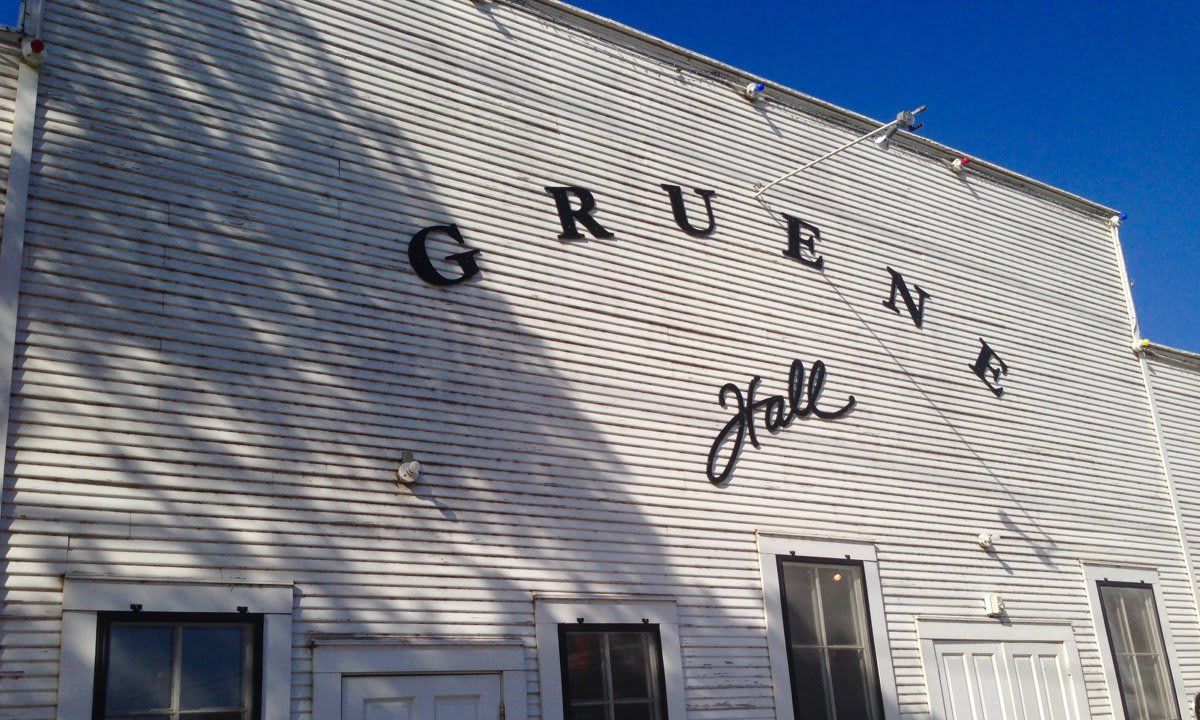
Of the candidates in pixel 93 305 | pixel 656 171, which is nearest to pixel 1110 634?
pixel 656 171

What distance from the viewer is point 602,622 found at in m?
8.97

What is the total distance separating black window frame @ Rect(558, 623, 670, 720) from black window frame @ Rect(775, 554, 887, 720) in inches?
55.8

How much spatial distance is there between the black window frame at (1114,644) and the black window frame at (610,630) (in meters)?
6.42

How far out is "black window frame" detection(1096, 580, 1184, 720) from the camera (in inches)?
501

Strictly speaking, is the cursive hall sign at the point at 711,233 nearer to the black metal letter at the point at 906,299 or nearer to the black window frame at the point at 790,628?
the black metal letter at the point at 906,299

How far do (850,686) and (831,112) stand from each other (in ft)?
21.1

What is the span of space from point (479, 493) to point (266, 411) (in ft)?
5.74

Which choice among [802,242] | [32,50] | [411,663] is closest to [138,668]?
[411,663]

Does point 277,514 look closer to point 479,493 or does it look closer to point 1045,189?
point 479,493

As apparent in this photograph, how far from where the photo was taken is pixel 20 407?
7.04 meters

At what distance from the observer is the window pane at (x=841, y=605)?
10.6 metres

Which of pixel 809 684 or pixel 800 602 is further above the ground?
pixel 800 602

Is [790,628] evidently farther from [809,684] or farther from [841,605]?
[841,605]

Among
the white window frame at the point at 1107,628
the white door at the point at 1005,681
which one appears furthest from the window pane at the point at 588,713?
the white window frame at the point at 1107,628
